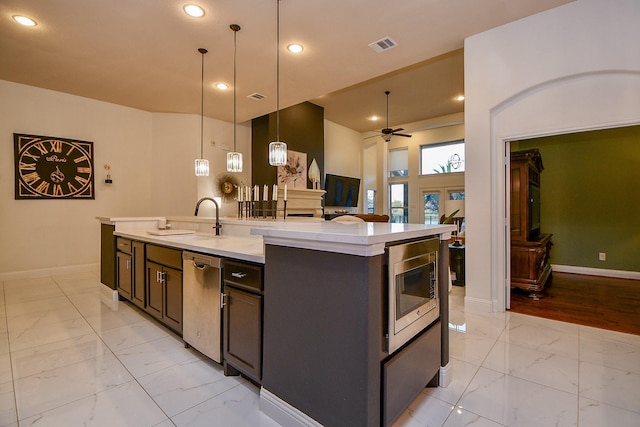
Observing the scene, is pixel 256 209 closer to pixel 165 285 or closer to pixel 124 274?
pixel 165 285

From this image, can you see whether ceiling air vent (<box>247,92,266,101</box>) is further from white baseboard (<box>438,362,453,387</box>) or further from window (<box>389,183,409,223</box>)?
window (<box>389,183,409,223</box>)

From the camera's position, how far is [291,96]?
206 inches

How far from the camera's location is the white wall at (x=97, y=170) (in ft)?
15.5

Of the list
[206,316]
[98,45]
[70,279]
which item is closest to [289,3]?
[98,45]

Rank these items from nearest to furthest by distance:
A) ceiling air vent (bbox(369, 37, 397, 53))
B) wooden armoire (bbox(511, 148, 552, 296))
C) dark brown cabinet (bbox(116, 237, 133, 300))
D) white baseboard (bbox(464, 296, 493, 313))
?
dark brown cabinet (bbox(116, 237, 133, 300)) < white baseboard (bbox(464, 296, 493, 313)) < ceiling air vent (bbox(369, 37, 397, 53)) < wooden armoire (bbox(511, 148, 552, 296))

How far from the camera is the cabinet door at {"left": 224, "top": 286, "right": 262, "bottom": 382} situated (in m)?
1.75

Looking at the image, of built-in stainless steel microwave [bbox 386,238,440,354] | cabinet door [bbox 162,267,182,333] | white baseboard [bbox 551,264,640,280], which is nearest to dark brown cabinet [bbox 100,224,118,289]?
cabinet door [bbox 162,267,182,333]

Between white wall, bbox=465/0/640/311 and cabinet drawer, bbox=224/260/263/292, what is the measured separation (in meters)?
2.69

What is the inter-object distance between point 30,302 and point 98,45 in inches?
127

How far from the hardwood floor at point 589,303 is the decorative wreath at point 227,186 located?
5.70m

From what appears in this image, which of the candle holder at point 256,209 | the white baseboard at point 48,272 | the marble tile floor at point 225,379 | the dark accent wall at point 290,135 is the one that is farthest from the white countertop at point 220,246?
the dark accent wall at point 290,135

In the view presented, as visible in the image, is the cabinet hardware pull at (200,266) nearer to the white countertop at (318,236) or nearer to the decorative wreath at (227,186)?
the white countertop at (318,236)

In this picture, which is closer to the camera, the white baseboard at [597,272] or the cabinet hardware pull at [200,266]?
the cabinet hardware pull at [200,266]

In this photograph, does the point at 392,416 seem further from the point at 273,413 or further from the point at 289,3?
the point at 289,3
